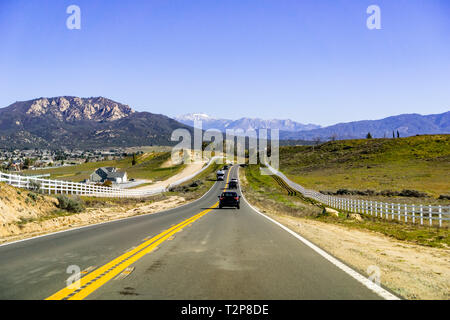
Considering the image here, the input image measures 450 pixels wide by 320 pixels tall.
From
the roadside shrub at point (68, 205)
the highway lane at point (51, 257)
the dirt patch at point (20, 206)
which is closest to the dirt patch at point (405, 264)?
the highway lane at point (51, 257)

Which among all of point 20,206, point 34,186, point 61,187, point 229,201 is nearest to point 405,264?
point 20,206

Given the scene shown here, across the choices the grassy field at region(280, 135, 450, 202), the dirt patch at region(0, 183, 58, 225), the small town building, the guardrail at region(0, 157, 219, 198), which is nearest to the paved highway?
the dirt patch at region(0, 183, 58, 225)

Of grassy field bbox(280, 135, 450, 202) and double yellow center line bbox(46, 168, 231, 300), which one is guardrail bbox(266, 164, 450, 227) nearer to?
double yellow center line bbox(46, 168, 231, 300)

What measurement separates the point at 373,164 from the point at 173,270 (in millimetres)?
106425

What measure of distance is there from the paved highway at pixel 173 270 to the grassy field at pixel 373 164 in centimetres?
5470

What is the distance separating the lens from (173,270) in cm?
762

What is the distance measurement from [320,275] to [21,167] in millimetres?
189726

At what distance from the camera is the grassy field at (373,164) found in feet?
236

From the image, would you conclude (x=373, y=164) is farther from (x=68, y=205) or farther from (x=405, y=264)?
(x=405, y=264)

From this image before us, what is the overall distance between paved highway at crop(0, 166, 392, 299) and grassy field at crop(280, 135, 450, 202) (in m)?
54.7

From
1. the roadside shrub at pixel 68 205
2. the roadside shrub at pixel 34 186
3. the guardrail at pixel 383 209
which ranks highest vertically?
the roadside shrub at pixel 34 186

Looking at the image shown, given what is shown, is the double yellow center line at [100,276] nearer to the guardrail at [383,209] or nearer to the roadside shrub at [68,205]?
the roadside shrub at [68,205]
